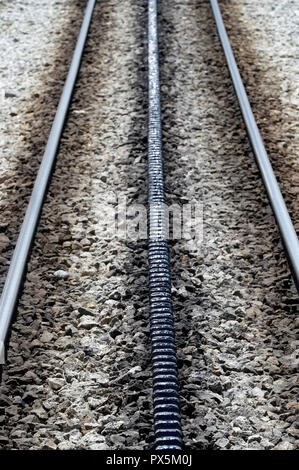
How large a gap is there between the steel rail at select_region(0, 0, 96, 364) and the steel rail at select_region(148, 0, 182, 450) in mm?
769

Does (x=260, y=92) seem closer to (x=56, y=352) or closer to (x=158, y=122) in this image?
(x=158, y=122)

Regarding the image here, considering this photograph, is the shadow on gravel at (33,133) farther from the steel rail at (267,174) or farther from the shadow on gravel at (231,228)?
the steel rail at (267,174)

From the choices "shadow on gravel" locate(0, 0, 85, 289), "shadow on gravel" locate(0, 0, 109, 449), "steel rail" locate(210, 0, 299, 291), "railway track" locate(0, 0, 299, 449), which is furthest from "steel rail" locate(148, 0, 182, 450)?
"shadow on gravel" locate(0, 0, 85, 289)

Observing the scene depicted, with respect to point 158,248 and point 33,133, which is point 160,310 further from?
point 33,133

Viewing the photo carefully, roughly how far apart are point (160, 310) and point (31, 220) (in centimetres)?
122

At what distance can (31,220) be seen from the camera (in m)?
4.53

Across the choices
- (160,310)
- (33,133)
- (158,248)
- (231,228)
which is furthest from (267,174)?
(33,133)

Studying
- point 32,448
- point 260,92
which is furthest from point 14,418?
point 260,92

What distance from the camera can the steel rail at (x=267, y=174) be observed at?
419cm

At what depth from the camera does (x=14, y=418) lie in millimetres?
3252

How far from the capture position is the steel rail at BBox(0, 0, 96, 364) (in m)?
3.77

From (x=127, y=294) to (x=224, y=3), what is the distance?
575 centimetres

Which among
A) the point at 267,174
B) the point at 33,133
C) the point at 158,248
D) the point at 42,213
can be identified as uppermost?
the point at 33,133

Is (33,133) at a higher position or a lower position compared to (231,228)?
higher
